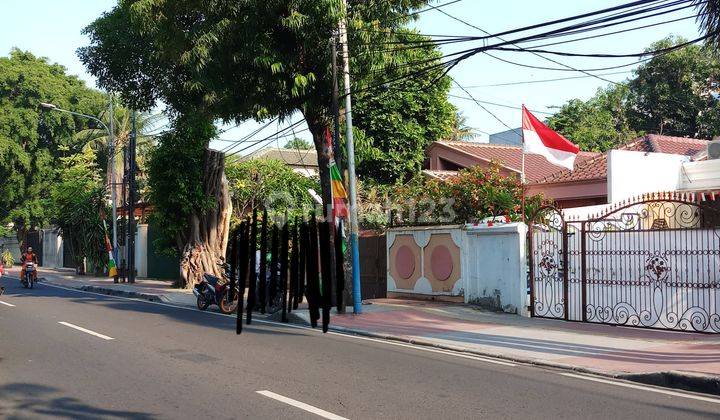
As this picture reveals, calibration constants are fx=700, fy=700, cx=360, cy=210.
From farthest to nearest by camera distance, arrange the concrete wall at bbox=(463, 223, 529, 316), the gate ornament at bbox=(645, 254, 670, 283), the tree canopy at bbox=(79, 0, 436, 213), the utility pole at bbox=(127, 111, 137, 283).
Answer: the utility pole at bbox=(127, 111, 137, 283) → the concrete wall at bbox=(463, 223, 529, 316) → the gate ornament at bbox=(645, 254, 670, 283) → the tree canopy at bbox=(79, 0, 436, 213)

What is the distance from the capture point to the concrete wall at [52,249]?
47.5 metres

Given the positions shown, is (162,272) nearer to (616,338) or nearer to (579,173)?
(579,173)

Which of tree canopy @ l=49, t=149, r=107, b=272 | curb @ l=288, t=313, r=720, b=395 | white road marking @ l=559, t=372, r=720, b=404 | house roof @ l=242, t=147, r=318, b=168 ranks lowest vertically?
white road marking @ l=559, t=372, r=720, b=404

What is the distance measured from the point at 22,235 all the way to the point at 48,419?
174 feet

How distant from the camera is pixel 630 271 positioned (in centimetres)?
1351

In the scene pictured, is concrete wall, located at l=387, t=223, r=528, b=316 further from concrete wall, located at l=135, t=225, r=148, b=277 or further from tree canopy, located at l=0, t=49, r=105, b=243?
tree canopy, located at l=0, t=49, r=105, b=243

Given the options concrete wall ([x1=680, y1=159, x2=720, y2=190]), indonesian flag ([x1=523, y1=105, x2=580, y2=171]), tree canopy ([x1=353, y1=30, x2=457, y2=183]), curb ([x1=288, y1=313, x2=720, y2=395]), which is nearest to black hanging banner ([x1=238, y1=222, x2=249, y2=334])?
curb ([x1=288, y1=313, x2=720, y2=395])

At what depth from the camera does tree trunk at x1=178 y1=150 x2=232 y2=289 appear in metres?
25.9

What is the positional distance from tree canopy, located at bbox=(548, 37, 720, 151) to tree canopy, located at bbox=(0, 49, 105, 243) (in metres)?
34.4

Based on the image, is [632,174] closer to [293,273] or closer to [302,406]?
[302,406]

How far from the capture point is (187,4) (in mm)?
16297

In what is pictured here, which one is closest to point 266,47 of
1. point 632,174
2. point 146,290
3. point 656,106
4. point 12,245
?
point 632,174

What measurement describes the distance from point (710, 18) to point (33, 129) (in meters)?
48.0

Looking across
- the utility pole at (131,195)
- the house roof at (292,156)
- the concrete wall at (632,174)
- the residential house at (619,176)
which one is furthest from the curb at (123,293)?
the house roof at (292,156)
